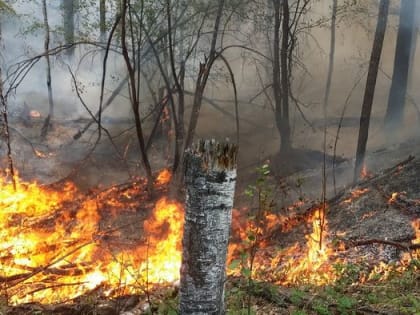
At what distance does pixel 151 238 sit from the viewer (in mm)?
8906

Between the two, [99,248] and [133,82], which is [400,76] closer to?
[133,82]

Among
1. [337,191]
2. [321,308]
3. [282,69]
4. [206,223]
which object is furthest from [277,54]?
[206,223]

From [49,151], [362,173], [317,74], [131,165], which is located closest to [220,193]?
[362,173]

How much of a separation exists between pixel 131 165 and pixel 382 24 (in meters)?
8.50

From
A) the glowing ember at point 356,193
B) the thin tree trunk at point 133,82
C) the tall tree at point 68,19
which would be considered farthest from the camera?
the tall tree at point 68,19

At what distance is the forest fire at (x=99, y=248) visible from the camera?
5977mm

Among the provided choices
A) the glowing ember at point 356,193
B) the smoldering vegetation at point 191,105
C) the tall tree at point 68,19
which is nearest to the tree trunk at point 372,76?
the smoldering vegetation at point 191,105

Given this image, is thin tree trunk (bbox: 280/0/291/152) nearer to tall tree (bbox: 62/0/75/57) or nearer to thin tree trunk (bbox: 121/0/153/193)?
thin tree trunk (bbox: 121/0/153/193)

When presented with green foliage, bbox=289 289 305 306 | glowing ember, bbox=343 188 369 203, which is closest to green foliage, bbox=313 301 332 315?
green foliage, bbox=289 289 305 306

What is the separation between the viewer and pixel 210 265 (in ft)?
9.95

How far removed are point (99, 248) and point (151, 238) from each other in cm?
119

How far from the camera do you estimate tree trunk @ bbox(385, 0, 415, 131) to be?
652 inches

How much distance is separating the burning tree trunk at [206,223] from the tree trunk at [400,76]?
1505 cm

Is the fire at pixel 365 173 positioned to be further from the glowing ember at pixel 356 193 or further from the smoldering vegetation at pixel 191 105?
the glowing ember at pixel 356 193
